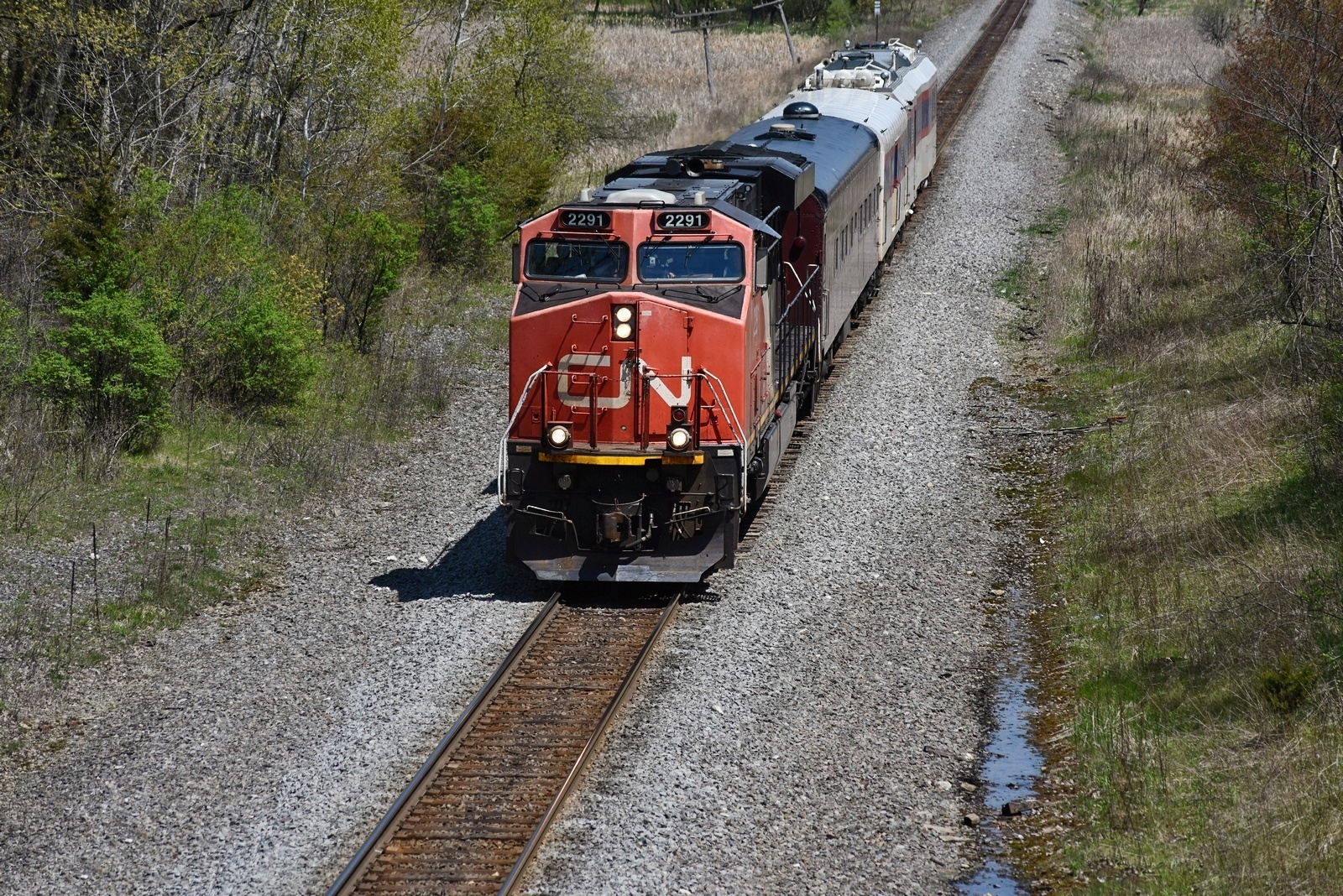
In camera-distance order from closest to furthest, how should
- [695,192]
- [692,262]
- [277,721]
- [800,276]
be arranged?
[277,721]
[692,262]
[695,192]
[800,276]

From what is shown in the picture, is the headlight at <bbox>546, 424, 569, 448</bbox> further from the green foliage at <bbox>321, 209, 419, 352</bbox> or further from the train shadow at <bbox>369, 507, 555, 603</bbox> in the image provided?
the green foliage at <bbox>321, 209, 419, 352</bbox>

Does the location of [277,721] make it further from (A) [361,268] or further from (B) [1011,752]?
(A) [361,268]

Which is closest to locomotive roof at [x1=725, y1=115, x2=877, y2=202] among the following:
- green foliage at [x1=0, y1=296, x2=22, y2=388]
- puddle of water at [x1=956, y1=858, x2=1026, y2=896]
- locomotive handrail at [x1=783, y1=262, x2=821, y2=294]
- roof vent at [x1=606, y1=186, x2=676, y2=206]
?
locomotive handrail at [x1=783, y1=262, x2=821, y2=294]

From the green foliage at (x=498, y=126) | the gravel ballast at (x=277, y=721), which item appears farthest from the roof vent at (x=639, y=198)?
the green foliage at (x=498, y=126)

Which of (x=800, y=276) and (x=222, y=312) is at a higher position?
(x=800, y=276)

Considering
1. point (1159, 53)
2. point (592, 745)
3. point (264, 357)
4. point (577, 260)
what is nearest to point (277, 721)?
point (592, 745)

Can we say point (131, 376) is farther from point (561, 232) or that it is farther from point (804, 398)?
point (804, 398)

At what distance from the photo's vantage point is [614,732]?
10.6 m

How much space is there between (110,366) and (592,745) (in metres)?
9.74

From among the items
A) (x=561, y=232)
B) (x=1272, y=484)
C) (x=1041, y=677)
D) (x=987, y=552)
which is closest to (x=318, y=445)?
(x=561, y=232)

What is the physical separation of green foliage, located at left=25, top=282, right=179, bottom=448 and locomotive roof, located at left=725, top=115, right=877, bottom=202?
779 cm

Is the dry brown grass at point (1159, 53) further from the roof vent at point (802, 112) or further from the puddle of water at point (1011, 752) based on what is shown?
the puddle of water at point (1011, 752)

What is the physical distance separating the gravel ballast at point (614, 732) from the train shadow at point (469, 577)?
0.13ft

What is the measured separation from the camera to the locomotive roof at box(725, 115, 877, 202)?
18.1m
